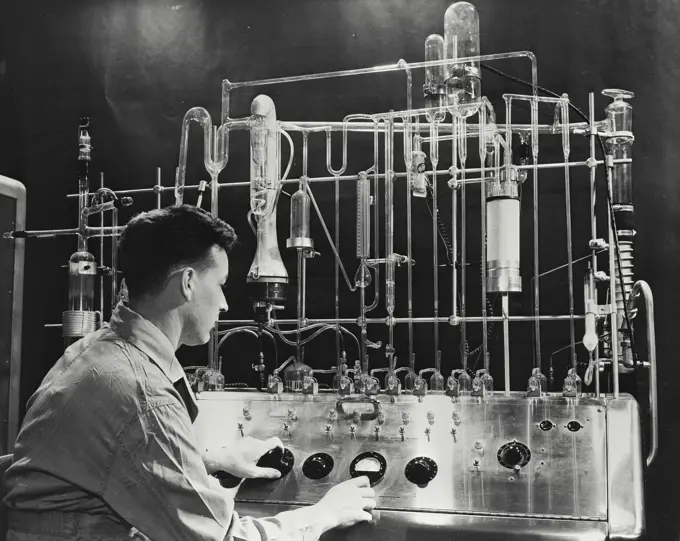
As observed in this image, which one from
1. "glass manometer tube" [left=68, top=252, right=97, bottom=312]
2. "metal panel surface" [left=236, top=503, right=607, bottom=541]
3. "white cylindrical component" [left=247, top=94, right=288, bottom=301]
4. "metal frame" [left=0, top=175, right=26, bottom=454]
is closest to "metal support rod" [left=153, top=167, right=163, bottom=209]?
"glass manometer tube" [left=68, top=252, right=97, bottom=312]

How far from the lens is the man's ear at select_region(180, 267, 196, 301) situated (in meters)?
1.61

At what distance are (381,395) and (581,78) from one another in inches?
59.8

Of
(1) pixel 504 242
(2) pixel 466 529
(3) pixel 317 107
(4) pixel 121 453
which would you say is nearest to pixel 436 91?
(1) pixel 504 242

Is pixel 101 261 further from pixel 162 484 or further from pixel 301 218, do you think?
pixel 162 484

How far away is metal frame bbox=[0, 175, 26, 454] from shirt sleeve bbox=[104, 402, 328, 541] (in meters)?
2.20

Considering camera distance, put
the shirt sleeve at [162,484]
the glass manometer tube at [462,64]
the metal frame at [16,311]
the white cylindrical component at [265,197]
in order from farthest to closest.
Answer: the metal frame at [16,311]
the white cylindrical component at [265,197]
the glass manometer tube at [462,64]
the shirt sleeve at [162,484]

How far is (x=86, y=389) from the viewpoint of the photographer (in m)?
1.36

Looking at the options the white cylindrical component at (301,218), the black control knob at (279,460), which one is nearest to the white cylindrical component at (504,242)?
the white cylindrical component at (301,218)

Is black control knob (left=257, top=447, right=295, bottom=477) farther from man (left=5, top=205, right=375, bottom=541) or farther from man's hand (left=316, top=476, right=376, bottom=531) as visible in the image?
man (left=5, top=205, right=375, bottom=541)

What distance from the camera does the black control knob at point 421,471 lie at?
6.42 feet

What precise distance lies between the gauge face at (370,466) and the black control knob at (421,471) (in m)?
0.07

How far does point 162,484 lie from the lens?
1.31m

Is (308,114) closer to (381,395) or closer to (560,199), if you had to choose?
(560,199)

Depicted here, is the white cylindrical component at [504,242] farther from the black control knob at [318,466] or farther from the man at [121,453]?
the man at [121,453]
